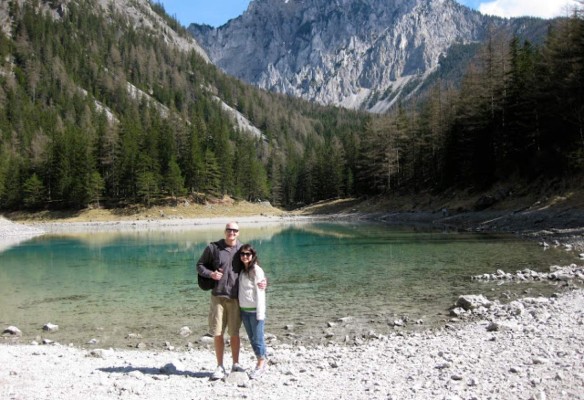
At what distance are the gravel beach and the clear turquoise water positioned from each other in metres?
1.51

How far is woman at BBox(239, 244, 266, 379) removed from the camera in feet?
25.2

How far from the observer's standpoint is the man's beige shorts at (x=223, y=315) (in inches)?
310

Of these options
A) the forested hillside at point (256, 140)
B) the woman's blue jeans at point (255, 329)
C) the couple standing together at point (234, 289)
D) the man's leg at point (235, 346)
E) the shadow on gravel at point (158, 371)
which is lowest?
the shadow on gravel at point (158, 371)

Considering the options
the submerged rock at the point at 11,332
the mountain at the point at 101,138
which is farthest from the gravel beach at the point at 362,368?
the mountain at the point at 101,138

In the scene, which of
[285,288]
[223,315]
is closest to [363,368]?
[223,315]

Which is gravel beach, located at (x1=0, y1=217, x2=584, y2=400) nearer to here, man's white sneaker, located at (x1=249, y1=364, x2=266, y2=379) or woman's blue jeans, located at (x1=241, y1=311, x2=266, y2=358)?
man's white sneaker, located at (x1=249, y1=364, x2=266, y2=379)

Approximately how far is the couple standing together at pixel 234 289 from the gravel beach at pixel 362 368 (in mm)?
714

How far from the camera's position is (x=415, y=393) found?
21.7 feet

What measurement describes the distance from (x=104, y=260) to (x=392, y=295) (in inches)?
831

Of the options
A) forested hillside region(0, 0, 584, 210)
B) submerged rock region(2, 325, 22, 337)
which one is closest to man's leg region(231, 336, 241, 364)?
submerged rock region(2, 325, 22, 337)

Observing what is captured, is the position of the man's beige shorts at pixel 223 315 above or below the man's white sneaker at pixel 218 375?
above

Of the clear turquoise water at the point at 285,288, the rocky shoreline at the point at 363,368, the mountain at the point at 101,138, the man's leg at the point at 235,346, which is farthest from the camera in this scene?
the mountain at the point at 101,138

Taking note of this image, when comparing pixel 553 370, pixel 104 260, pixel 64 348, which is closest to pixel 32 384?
pixel 64 348

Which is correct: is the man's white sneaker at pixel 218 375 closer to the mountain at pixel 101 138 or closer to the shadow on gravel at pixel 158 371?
the shadow on gravel at pixel 158 371
